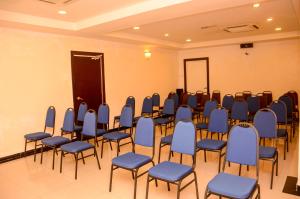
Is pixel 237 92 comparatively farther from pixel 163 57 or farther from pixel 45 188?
pixel 45 188

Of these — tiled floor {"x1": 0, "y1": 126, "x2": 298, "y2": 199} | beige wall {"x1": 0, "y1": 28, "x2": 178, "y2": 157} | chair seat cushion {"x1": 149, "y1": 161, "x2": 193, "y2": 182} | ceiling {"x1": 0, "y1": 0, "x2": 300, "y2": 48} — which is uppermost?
ceiling {"x1": 0, "y1": 0, "x2": 300, "y2": 48}

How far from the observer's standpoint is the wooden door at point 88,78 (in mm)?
6039

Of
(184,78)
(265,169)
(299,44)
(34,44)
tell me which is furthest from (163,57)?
(265,169)

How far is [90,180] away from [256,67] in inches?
272

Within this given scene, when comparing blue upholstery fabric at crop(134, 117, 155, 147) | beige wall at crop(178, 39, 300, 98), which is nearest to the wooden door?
blue upholstery fabric at crop(134, 117, 155, 147)

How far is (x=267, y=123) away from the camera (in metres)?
3.68

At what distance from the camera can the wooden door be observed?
6.04 meters

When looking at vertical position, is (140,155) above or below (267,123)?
below

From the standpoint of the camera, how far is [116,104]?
23.4 ft

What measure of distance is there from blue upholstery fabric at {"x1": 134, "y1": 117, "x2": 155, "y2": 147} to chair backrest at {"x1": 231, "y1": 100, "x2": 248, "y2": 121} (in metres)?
2.61

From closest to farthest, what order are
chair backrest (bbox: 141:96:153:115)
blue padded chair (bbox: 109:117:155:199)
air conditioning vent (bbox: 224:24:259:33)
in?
blue padded chair (bbox: 109:117:155:199), air conditioning vent (bbox: 224:24:259:33), chair backrest (bbox: 141:96:153:115)

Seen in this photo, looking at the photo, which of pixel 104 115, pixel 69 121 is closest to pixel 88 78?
pixel 104 115

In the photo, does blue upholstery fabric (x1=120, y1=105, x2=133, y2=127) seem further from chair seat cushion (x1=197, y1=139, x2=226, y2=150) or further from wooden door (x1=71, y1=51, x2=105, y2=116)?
wooden door (x1=71, y1=51, x2=105, y2=116)

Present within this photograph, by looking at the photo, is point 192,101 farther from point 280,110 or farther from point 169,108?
point 280,110
